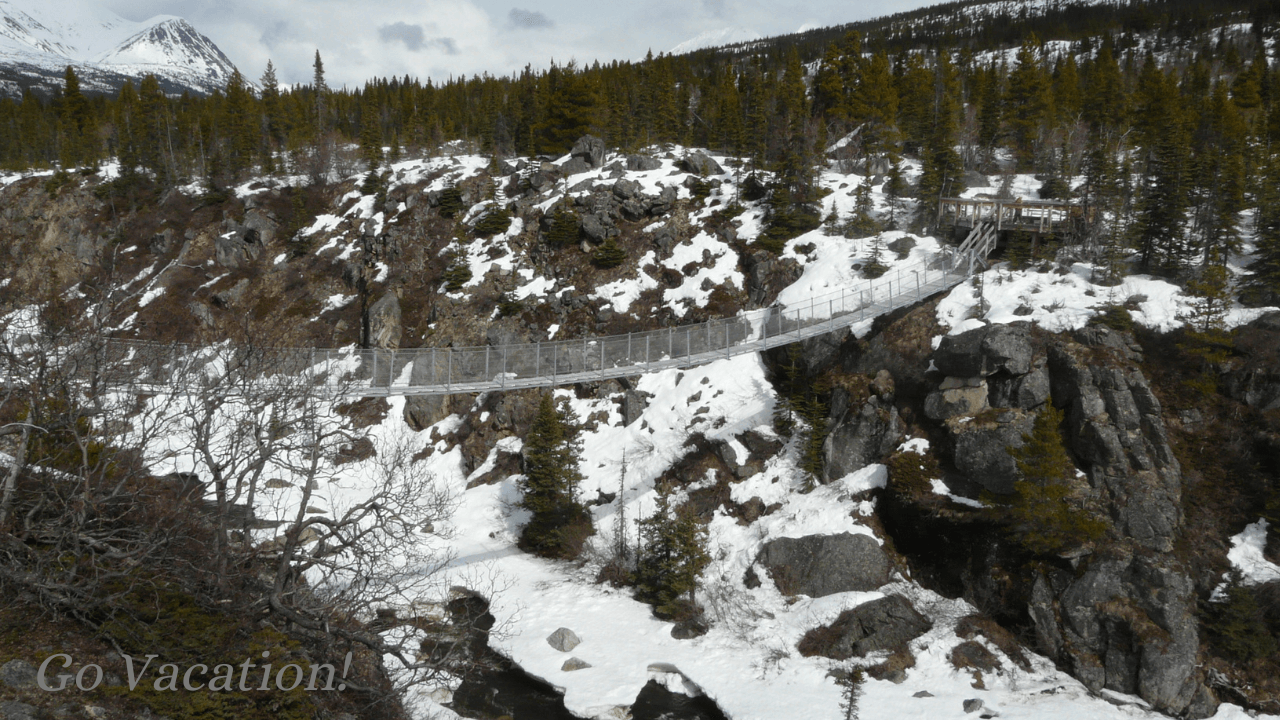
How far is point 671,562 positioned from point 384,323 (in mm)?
17973

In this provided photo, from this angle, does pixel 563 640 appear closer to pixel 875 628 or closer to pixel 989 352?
pixel 875 628

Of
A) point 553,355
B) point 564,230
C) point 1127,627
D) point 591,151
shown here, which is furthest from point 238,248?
point 1127,627

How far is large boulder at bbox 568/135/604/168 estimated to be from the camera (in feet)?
123

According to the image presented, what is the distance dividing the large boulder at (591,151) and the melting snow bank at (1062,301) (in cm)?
2282

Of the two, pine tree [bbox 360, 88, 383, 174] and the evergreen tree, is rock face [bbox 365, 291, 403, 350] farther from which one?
the evergreen tree

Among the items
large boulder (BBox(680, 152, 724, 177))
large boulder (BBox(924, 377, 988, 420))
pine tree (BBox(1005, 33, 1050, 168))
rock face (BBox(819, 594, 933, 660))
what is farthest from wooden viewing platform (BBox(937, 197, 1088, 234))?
rock face (BBox(819, 594, 933, 660))

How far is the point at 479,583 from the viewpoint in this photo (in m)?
18.9

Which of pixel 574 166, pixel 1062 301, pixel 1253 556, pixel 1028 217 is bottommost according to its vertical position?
pixel 1253 556

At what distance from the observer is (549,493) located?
20.4 meters

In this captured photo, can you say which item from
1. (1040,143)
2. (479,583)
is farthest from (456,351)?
(1040,143)

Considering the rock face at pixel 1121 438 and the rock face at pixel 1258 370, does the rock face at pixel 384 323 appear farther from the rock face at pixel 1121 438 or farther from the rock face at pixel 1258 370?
the rock face at pixel 1258 370

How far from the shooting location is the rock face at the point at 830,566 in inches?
636

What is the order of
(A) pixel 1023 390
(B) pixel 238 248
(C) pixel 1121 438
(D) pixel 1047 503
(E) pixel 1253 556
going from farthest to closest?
(B) pixel 238 248, (A) pixel 1023 390, (C) pixel 1121 438, (D) pixel 1047 503, (E) pixel 1253 556

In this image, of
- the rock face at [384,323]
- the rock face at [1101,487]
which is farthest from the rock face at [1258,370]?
the rock face at [384,323]
